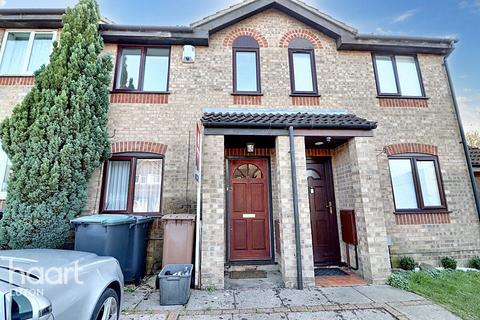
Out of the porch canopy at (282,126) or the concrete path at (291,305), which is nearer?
the concrete path at (291,305)

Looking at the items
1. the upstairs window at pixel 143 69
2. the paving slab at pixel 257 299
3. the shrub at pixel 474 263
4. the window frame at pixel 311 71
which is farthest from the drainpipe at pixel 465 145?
the upstairs window at pixel 143 69

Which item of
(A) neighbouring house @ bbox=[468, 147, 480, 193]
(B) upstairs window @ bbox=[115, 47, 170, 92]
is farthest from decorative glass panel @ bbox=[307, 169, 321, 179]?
(A) neighbouring house @ bbox=[468, 147, 480, 193]

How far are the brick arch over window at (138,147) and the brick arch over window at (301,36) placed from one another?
15.9 feet

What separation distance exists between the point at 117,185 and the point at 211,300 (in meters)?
3.83

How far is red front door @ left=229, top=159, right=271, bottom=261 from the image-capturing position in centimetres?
604

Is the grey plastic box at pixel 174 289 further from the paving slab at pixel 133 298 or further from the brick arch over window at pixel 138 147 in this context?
the brick arch over window at pixel 138 147

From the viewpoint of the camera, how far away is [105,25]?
6602 millimetres

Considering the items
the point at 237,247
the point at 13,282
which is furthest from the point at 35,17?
the point at 237,247

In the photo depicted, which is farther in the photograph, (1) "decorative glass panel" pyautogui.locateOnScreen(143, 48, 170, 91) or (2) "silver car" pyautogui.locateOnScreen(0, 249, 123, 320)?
(1) "decorative glass panel" pyautogui.locateOnScreen(143, 48, 170, 91)

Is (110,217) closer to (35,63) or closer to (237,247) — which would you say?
(237,247)

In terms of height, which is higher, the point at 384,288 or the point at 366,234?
the point at 366,234

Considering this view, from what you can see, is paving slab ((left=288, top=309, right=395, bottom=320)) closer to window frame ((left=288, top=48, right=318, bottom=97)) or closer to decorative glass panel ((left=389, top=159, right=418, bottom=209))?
decorative glass panel ((left=389, top=159, right=418, bottom=209))

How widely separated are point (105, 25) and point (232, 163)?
5311 millimetres

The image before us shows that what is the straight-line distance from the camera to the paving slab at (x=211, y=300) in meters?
3.82
